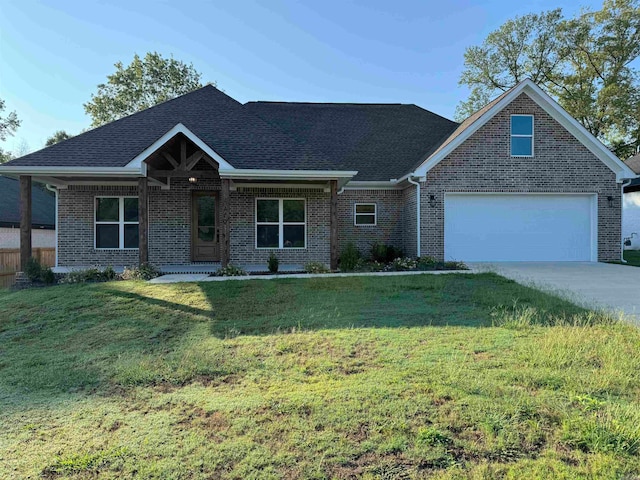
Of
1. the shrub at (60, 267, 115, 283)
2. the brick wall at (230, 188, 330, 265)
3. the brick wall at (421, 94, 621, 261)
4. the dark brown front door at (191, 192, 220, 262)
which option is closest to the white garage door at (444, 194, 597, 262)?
the brick wall at (421, 94, 621, 261)

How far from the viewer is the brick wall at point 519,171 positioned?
1305 centimetres

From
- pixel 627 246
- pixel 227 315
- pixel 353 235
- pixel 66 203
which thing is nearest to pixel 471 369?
pixel 227 315

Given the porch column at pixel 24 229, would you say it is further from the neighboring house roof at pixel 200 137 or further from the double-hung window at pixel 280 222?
the double-hung window at pixel 280 222

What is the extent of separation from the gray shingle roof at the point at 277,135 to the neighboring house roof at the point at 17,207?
10.5 meters

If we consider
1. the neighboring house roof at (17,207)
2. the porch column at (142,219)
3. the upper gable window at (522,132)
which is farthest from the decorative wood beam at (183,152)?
the neighboring house roof at (17,207)

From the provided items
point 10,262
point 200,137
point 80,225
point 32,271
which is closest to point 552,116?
point 200,137

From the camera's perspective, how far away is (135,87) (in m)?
28.7

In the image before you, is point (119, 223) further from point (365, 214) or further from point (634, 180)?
point (634, 180)

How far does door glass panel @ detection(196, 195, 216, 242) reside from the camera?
1351cm

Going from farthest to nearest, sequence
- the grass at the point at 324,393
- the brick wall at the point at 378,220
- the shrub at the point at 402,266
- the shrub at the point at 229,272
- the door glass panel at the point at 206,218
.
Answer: the brick wall at the point at 378,220 < the door glass panel at the point at 206,218 < the shrub at the point at 402,266 < the shrub at the point at 229,272 < the grass at the point at 324,393

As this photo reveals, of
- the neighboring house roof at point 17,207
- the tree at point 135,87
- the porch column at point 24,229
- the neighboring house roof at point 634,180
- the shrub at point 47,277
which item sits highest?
the tree at point 135,87

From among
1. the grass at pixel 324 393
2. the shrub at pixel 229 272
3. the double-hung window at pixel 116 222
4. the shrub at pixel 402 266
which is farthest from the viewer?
the double-hung window at pixel 116 222

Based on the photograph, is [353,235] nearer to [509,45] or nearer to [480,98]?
[480,98]

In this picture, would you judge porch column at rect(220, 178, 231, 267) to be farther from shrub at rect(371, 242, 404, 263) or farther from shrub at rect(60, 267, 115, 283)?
shrub at rect(371, 242, 404, 263)
